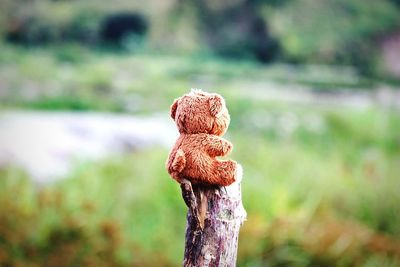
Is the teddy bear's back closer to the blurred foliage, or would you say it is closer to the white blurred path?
the blurred foliage

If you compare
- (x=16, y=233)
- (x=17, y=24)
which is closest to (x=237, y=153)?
(x=16, y=233)

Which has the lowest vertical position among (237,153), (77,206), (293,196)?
(77,206)

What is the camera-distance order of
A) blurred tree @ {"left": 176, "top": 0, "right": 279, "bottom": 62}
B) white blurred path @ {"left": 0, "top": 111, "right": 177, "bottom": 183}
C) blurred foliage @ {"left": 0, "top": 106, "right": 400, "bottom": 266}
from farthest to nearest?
blurred tree @ {"left": 176, "top": 0, "right": 279, "bottom": 62}, white blurred path @ {"left": 0, "top": 111, "right": 177, "bottom": 183}, blurred foliage @ {"left": 0, "top": 106, "right": 400, "bottom": 266}

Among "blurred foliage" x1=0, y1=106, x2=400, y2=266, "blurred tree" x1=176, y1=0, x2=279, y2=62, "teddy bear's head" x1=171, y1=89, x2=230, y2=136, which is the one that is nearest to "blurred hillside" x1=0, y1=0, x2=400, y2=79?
"blurred tree" x1=176, y1=0, x2=279, y2=62

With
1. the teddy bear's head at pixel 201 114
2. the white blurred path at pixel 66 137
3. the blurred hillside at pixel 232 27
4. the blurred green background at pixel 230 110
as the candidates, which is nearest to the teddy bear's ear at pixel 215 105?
the teddy bear's head at pixel 201 114

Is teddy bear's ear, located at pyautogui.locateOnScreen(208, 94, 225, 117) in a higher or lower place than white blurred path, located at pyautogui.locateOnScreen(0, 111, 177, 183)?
lower

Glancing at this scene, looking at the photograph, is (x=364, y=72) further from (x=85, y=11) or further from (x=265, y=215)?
(x=85, y=11)
